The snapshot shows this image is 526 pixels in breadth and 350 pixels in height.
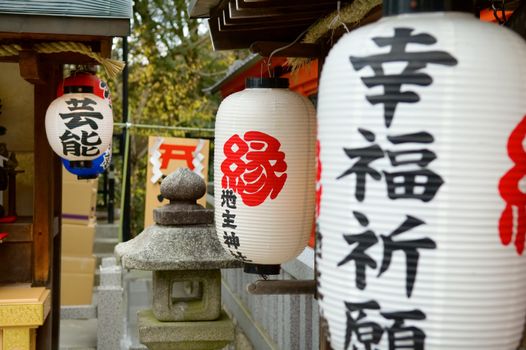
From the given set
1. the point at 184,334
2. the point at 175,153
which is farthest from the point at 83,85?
the point at 175,153

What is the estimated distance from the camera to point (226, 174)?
13.2 ft

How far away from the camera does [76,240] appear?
1207 centimetres

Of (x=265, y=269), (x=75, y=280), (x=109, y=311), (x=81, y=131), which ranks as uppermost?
(x=81, y=131)

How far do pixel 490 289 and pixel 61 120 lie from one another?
207 inches

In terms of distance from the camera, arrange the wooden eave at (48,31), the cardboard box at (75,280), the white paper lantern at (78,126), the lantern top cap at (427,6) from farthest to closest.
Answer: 1. the cardboard box at (75,280)
2. the white paper lantern at (78,126)
3. the wooden eave at (48,31)
4. the lantern top cap at (427,6)

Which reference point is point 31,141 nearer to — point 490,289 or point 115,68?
point 115,68

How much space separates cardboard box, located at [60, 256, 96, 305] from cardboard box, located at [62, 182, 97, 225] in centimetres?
68

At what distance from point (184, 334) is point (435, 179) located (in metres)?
5.00

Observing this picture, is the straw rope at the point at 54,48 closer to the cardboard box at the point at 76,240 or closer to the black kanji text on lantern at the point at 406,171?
the black kanji text on lantern at the point at 406,171

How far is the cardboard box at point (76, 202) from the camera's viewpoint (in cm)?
1198

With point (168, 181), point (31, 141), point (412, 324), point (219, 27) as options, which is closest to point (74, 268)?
point (31, 141)

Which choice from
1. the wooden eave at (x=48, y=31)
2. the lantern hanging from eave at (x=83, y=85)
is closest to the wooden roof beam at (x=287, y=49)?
the wooden eave at (x=48, y=31)

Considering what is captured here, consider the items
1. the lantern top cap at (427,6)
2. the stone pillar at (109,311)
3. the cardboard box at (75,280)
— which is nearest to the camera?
A: the lantern top cap at (427,6)

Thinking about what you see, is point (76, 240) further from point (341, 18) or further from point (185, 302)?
point (341, 18)
